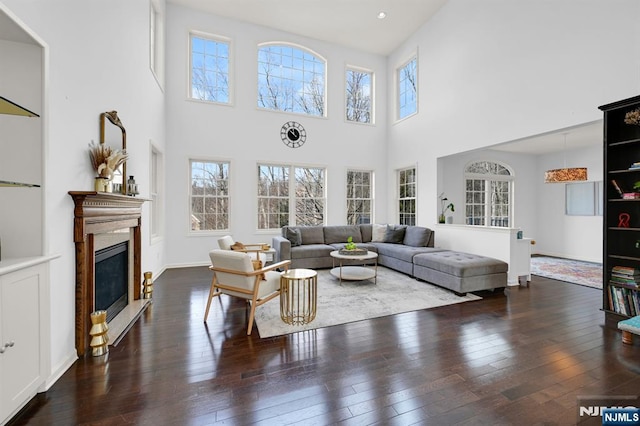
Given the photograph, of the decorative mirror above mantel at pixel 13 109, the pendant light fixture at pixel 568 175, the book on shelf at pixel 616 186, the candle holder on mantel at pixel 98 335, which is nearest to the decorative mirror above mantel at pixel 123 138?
the decorative mirror above mantel at pixel 13 109

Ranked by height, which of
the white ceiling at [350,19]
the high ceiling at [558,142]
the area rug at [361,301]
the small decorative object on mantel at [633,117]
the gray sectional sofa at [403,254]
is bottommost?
the area rug at [361,301]

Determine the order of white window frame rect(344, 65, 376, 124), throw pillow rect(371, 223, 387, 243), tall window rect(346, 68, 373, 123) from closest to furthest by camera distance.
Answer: throw pillow rect(371, 223, 387, 243) < white window frame rect(344, 65, 376, 124) < tall window rect(346, 68, 373, 123)

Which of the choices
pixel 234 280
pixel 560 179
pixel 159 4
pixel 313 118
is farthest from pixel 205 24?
pixel 560 179

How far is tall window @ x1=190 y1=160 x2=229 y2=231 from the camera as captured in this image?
20.7 feet

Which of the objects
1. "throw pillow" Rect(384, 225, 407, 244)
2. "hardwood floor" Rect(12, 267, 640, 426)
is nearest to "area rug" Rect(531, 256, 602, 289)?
"hardwood floor" Rect(12, 267, 640, 426)

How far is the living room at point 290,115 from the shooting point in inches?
88.8

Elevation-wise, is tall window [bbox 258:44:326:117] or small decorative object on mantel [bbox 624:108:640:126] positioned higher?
tall window [bbox 258:44:326:117]

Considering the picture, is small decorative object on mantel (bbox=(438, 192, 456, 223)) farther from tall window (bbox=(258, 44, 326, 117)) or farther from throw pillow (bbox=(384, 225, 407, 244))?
tall window (bbox=(258, 44, 326, 117))

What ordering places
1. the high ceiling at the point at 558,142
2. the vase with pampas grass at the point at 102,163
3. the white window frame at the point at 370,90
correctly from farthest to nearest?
1. the white window frame at the point at 370,90
2. the high ceiling at the point at 558,142
3. the vase with pampas grass at the point at 102,163

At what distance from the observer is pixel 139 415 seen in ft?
5.66

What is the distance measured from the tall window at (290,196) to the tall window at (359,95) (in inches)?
74.6

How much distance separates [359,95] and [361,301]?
6.04 m

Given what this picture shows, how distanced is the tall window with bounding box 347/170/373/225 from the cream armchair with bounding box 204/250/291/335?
480cm

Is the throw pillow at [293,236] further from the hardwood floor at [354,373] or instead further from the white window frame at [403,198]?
the white window frame at [403,198]
